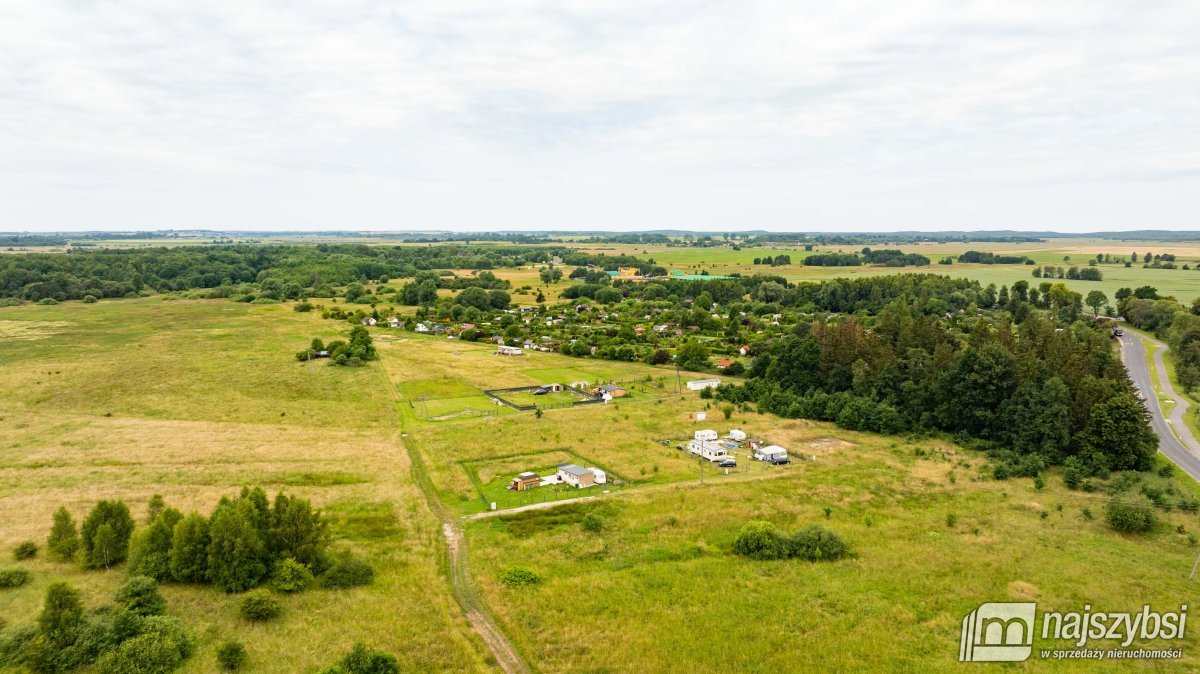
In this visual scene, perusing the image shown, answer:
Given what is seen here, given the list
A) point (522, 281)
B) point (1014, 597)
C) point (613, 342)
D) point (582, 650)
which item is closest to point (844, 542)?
point (1014, 597)

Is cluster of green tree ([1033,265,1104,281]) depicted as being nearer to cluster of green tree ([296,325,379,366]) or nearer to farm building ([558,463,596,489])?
farm building ([558,463,596,489])

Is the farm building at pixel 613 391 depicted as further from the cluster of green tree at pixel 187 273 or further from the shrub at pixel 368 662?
the cluster of green tree at pixel 187 273

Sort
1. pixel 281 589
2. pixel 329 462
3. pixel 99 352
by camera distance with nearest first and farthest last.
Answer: pixel 281 589 < pixel 329 462 < pixel 99 352

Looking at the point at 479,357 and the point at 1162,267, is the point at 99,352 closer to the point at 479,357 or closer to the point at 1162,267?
the point at 479,357

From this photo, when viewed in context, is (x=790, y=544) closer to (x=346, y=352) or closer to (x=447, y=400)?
(x=447, y=400)

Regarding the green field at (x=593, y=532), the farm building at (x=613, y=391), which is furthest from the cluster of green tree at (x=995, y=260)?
the farm building at (x=613, y=391)

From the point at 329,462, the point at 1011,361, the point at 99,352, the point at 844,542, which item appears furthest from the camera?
the point at 99,352
